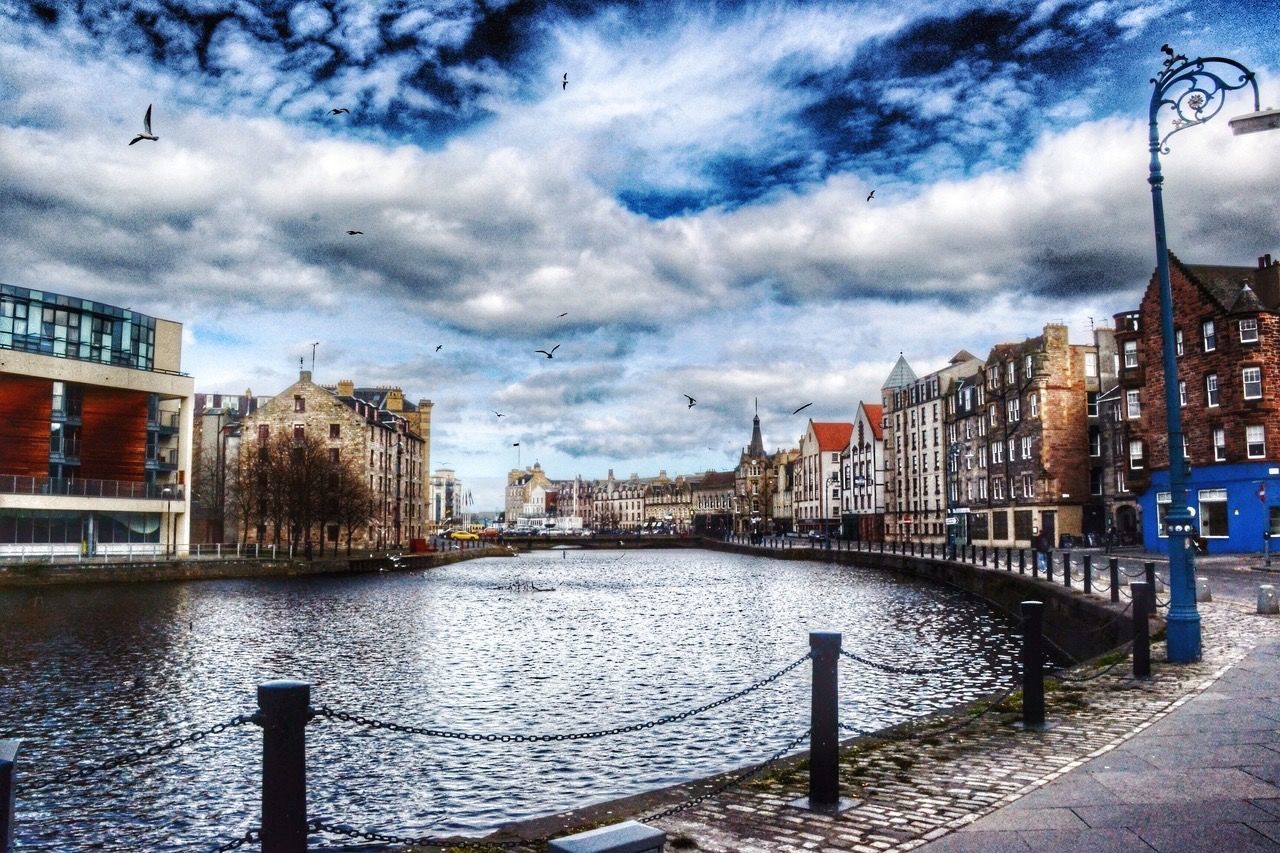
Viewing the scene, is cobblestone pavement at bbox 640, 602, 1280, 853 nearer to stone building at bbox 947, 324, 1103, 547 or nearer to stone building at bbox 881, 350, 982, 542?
stone building at bbox 947, 324, 1103, 547

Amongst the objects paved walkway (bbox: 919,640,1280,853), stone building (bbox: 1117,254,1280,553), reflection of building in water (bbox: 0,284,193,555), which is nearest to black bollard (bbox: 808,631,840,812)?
paved walkway (bbox: 919,640,1280,853)

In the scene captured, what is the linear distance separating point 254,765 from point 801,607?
87.2ft

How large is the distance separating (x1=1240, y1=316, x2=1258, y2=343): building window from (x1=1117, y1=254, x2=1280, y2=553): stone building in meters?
0.04

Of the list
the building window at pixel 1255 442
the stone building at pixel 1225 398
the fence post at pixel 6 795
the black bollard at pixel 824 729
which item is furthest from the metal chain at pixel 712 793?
the building window at pixel 1255 442

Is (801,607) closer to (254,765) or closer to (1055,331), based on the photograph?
(254,765)

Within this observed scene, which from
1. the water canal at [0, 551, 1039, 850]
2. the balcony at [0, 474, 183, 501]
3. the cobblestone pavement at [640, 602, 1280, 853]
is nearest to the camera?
the cobblestone pavement at [640, 602, 1280, 853]

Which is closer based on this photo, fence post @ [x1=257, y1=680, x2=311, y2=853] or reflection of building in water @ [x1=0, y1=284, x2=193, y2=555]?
fence post @ [x1=257, y1=680, x2=311, y2=853]

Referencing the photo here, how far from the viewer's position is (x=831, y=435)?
434 feet

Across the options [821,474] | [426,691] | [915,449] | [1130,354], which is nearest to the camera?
[426,691]

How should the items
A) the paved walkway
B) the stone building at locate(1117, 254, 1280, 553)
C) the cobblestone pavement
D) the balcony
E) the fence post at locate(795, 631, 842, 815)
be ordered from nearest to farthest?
the paved walkway → the cobblestone pavement → the fence post at locate(795, 631, 842, 815) → the stone building at locate(1117, 254, 1280, 553) → the balcony

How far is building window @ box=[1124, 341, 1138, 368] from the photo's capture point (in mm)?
57781

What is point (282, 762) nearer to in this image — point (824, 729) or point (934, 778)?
point (824, 729)

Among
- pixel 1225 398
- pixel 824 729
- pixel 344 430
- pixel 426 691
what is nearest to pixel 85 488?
pixel 344 430

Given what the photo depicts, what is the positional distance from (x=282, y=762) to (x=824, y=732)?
4.39 meters
